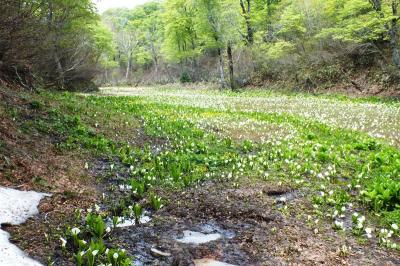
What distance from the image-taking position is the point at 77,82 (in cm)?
3169

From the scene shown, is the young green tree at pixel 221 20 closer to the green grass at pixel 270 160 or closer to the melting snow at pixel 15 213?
the green grass at pixel 270 160

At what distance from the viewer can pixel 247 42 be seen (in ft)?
142

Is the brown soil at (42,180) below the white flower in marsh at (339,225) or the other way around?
the other way around

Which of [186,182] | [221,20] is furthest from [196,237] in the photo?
[221,20]

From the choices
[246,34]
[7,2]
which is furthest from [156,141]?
[246,34]

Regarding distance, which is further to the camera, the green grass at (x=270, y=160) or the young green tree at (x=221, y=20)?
the young green tree at (x=221, y=20)

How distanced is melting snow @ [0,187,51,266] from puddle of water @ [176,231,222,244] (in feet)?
6.88

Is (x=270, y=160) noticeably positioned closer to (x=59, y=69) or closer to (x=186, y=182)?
(x=186, y=182)

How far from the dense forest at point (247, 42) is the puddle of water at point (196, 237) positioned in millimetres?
8516

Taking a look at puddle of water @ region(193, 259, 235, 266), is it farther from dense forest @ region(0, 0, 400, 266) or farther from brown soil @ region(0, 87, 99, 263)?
brown soil @ region(0, 87, 99, 263)

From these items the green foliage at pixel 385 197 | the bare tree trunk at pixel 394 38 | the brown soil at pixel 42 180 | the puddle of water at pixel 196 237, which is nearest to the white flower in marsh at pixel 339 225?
the green foliage at pixel 385 197

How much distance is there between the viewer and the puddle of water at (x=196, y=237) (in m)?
5.73

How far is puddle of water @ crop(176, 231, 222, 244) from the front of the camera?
18.8ft

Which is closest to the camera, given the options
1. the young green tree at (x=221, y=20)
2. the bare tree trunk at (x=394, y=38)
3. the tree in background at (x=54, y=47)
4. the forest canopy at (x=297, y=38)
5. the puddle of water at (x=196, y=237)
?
the puddle of water at (x=196, y=237)
